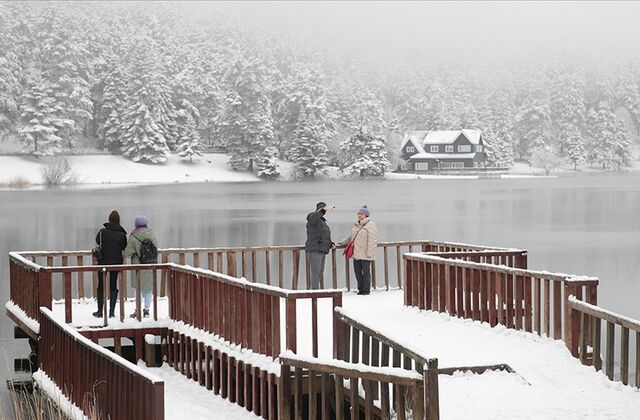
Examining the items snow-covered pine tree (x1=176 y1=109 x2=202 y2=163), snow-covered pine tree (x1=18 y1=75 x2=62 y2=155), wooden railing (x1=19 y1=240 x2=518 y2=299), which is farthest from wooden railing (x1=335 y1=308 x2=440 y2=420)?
snow-covered pine tree (x1=176 y1=109 x2=202 y2=163)

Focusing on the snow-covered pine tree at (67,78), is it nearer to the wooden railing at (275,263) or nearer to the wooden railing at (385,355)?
the wooden railing at (275,263)

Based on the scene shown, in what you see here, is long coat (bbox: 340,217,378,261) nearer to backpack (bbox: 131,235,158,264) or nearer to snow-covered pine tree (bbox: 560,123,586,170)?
backpack (bbox: 131,235,158,264)

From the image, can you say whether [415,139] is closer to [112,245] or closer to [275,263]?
[275,263]

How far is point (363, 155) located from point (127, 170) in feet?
102

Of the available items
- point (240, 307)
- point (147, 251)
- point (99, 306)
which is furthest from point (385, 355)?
point (147, 251)

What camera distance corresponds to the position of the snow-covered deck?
360 inches

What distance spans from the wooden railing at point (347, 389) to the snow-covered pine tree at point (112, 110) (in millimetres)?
110546

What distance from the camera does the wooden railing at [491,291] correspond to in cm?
1202

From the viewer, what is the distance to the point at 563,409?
9180mm

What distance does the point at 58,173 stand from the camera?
10294 cm

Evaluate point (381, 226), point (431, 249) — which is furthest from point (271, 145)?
point (431, 249)

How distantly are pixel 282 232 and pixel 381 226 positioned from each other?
22.4 feet

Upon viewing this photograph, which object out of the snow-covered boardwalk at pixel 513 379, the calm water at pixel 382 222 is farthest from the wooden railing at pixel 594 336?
the calm water at pixel 382 222

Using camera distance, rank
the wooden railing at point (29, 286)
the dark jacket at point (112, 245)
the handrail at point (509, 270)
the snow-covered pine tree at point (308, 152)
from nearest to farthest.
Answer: the handrail at point (509, 270) < the wooden railing at point (29, 286) < the dark jacket at point (112, 245) < the snow-covered pine tree at point (308, 152)
